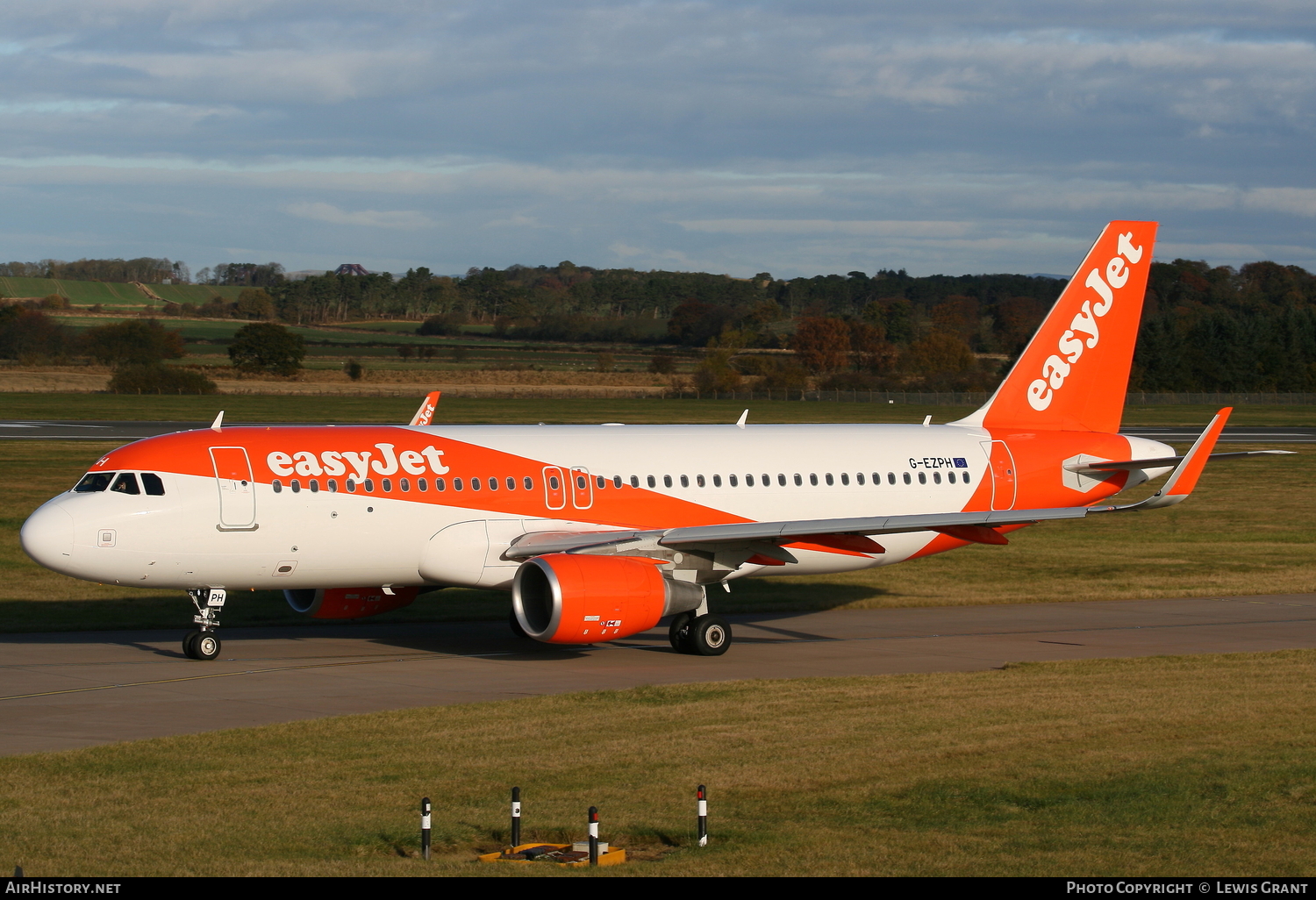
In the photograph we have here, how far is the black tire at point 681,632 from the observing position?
2525cm

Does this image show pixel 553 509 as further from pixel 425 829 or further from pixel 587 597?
pixel 425 829

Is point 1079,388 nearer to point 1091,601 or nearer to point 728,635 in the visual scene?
point 1091,601

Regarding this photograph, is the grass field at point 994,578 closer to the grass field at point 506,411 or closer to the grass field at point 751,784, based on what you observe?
the grass field at point 751,784

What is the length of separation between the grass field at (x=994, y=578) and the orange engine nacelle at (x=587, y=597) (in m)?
7.17

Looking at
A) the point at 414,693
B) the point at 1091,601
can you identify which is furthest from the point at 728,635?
the point at 1091,601

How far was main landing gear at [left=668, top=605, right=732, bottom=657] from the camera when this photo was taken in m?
25.1

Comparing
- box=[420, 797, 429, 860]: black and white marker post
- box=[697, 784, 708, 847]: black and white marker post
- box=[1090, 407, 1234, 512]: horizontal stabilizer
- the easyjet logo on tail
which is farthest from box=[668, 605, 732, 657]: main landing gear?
box=[420, 797, 429, 860]: black and white marker post

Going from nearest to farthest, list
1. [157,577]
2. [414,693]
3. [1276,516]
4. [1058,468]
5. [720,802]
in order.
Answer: [720,802]
[414,693]
[157,577]
[1058,468]
[1276,516]

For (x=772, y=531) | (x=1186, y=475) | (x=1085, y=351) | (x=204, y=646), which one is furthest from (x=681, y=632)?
(x=1085, y=351)

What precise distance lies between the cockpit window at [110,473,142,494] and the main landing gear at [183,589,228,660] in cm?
210

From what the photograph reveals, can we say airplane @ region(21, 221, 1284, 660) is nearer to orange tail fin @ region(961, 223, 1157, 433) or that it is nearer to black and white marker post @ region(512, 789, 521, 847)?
orange tail fin @ region(961, 223, 1157, 433)

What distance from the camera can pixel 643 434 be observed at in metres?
27.3

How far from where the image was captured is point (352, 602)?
26703 millimetres
